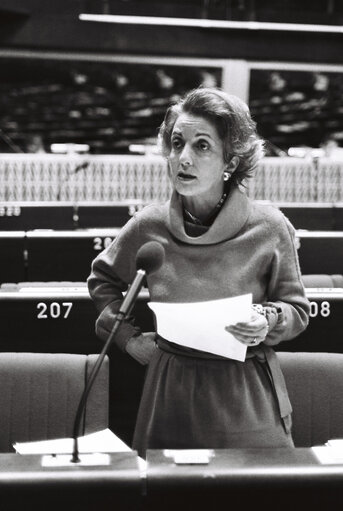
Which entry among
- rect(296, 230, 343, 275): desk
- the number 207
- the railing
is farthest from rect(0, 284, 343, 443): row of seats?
the railing

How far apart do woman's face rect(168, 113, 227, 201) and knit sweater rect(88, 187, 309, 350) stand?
6cm

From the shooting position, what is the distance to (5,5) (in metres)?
7.78

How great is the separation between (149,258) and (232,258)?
26cm

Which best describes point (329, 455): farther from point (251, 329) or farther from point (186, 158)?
point (186, 158)

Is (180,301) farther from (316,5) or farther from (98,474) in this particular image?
(316,5)

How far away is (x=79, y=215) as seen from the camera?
552cm

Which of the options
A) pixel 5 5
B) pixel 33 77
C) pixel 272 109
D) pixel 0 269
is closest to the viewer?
pixel 0 269

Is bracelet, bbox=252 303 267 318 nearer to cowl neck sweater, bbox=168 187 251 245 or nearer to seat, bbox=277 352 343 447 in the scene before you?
cowl neck sweater, bbox=168 187 251 245

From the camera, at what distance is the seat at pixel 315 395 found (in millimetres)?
2314

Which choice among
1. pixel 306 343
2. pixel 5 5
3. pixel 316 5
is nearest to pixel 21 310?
pixel 306 343

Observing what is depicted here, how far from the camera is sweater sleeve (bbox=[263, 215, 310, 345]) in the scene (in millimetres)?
1672

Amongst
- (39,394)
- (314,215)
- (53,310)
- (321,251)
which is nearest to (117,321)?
(39,394)

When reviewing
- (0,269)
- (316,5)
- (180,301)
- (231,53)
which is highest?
(316,5)

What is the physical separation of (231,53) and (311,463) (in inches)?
305
